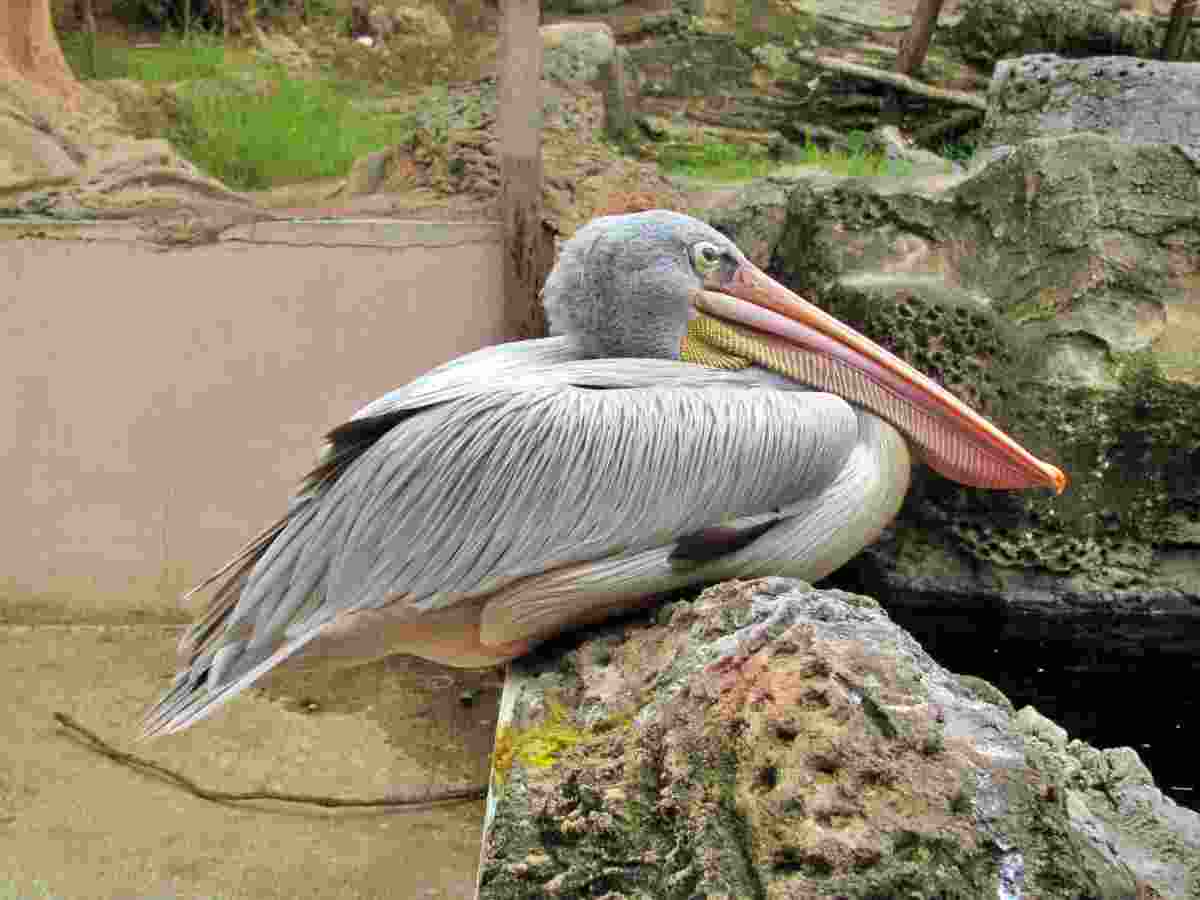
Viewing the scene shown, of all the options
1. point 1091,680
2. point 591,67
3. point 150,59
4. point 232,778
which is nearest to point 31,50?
point 150,59

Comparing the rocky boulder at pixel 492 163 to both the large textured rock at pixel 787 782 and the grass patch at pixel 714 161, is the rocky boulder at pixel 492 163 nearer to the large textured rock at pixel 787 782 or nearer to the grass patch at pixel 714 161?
the grass patch at pixel 714 161

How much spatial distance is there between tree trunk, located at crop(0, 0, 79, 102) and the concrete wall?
25.5 inches

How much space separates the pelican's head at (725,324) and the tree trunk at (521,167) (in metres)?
2.04

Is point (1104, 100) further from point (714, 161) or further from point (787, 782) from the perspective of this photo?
point (787, 782)

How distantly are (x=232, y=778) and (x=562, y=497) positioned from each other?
2.22 meters

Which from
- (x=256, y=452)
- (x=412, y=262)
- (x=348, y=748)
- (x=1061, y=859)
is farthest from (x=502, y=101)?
(x=1061, y=859)

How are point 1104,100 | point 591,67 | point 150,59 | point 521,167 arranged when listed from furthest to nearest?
point 1104,100 < point 591,67 < point 150,59 < point 521,167

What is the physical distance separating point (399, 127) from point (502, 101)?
800mm

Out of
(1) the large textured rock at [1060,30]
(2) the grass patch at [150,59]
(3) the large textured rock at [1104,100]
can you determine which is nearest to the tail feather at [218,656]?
(2) the grass patch at [150,59]

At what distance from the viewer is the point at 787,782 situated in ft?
4.44

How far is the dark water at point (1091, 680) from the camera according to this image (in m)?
3.38

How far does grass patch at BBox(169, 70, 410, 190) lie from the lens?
4641 mm

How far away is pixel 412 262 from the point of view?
436 centimetres

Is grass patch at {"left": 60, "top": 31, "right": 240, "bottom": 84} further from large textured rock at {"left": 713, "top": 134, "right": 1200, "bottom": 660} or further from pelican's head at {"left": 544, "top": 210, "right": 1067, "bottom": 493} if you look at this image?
pelican's head at {"left": 544, "top": 210, "right": 1067, "bottom": 493}
